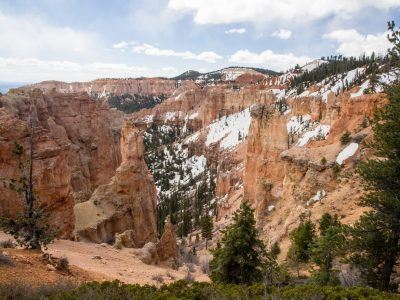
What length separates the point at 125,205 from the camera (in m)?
32.3

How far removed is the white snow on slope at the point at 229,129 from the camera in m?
112

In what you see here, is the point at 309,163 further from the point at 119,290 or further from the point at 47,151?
the point at 119,290

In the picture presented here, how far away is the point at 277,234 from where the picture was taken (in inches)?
1201

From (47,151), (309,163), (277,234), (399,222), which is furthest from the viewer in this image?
(309,163)

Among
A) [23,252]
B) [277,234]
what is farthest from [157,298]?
[277,234]

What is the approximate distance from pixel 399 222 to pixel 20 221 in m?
13.1

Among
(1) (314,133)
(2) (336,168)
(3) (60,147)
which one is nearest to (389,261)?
(2) (336,168)

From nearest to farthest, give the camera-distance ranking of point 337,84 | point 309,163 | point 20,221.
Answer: point 20,221 → point 309,163 → point 337,84

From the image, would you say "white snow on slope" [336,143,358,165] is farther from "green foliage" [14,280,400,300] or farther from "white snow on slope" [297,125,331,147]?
"white snow on slope" [297,125,331,147]

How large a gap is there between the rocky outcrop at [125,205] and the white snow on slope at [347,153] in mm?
17290

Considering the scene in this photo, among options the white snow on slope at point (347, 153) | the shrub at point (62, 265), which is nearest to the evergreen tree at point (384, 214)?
the shrub at point (62, 265)

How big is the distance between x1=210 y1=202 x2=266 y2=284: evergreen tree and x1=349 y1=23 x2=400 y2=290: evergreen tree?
146 inches

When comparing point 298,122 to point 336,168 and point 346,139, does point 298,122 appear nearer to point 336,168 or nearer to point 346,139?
point 346,139

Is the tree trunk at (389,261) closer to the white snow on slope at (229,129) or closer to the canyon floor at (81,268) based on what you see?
the canyon floor at (81,268)
